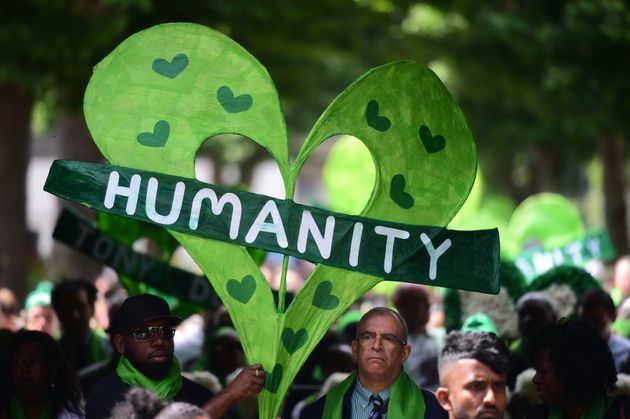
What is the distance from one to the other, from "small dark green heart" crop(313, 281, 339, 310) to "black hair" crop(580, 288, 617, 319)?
2.70 meters

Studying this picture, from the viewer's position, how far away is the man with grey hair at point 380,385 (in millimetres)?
6270

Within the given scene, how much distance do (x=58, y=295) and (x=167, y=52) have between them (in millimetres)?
3661

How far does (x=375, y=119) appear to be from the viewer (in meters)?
6.45

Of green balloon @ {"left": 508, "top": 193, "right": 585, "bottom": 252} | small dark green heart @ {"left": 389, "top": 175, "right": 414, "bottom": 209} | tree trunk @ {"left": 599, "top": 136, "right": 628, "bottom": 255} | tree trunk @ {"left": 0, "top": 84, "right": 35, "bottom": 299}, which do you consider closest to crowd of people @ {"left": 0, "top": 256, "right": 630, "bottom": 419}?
small dark green heart @ {"left": 389, "top": 175, "right": 414, "bottom": 209}

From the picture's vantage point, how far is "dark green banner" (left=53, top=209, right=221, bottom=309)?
9414 mm

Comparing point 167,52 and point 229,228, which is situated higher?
point 167,52

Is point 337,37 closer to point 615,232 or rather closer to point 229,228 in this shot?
point 615,232

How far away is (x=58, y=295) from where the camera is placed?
9680 mm

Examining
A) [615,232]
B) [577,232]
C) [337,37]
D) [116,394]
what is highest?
[337,37]

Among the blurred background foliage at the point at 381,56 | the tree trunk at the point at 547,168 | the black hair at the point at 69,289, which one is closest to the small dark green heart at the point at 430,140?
the black hair at the point at 69,289

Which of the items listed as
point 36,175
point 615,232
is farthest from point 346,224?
point 36,175

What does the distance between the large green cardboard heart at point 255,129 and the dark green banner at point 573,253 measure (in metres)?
6.75

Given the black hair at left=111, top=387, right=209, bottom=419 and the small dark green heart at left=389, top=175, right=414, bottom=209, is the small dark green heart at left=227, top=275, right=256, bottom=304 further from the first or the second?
the black hair at left=111, top=387, right=209, bottom=419

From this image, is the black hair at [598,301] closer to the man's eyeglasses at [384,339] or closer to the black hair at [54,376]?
the man's eyeglasses at [384,339]
